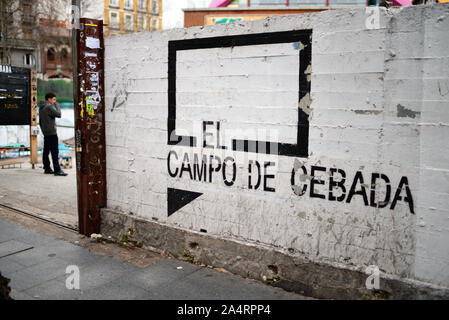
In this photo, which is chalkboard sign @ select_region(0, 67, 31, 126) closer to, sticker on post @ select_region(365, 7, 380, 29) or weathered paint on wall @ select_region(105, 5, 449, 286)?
weathered paint on wall @ select_region(105, 5, 449, 286)

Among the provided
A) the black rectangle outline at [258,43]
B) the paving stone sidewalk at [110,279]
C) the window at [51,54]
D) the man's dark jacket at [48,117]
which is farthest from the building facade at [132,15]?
the paving stone sidewalk at [110,279]

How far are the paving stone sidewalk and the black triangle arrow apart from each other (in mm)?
610

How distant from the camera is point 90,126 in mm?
Result: 5332

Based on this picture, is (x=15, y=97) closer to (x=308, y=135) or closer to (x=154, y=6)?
(x=308, y=135)

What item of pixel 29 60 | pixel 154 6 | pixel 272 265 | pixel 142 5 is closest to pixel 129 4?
pixel 142 5

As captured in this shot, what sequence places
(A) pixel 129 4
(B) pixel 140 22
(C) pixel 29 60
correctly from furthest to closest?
1. (A) pixel 129 4
2. (B) pixel 140 22
3. (C) pixel 29 60

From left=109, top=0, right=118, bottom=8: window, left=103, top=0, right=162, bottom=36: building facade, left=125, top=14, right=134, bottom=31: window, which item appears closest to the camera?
left=125, top=14, right=134, bottom=31: window

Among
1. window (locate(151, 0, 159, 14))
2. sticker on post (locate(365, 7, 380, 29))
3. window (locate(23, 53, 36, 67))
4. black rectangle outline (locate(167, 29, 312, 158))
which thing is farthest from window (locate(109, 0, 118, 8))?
sticker on post (locate(365, 7, 380, 29))

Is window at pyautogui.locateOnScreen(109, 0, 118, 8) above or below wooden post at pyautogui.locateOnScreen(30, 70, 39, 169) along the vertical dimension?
above

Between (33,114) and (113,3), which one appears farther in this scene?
(113,3)

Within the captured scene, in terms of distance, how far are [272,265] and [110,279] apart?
66.3 inches

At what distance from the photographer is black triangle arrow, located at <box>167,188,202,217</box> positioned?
4.69 metres

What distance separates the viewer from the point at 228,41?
4.26 meters
